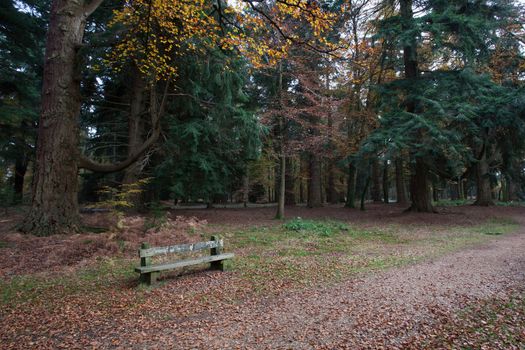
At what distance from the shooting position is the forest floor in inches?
140

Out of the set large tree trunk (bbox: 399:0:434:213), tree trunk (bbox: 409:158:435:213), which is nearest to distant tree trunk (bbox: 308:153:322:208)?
large tree trunk (bbox: 399:0:434:213)

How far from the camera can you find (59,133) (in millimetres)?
8086

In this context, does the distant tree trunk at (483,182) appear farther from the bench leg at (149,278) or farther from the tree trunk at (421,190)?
the bench leg at (149,278)

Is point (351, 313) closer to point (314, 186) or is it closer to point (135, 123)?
point (135, 123)

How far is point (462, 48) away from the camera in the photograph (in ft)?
44.5

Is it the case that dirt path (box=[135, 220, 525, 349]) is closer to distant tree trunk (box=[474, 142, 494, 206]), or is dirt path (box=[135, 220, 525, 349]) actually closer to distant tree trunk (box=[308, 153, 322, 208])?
distant tree trunk (box=[308, 153, 322, 208])

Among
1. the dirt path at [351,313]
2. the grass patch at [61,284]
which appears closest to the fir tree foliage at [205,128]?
the grass patch at [61,284]

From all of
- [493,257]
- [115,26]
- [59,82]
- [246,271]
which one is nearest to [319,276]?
A: [246,271]

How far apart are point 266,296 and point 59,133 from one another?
7024 millimetres

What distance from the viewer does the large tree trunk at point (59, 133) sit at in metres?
7.82

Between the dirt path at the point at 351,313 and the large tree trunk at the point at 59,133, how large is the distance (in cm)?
604

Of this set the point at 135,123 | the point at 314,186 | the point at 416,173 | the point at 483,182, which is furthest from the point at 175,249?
the point at 483,182

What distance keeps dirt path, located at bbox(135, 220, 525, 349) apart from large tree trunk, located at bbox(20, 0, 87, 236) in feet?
19.8

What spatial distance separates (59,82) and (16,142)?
37.0ft
